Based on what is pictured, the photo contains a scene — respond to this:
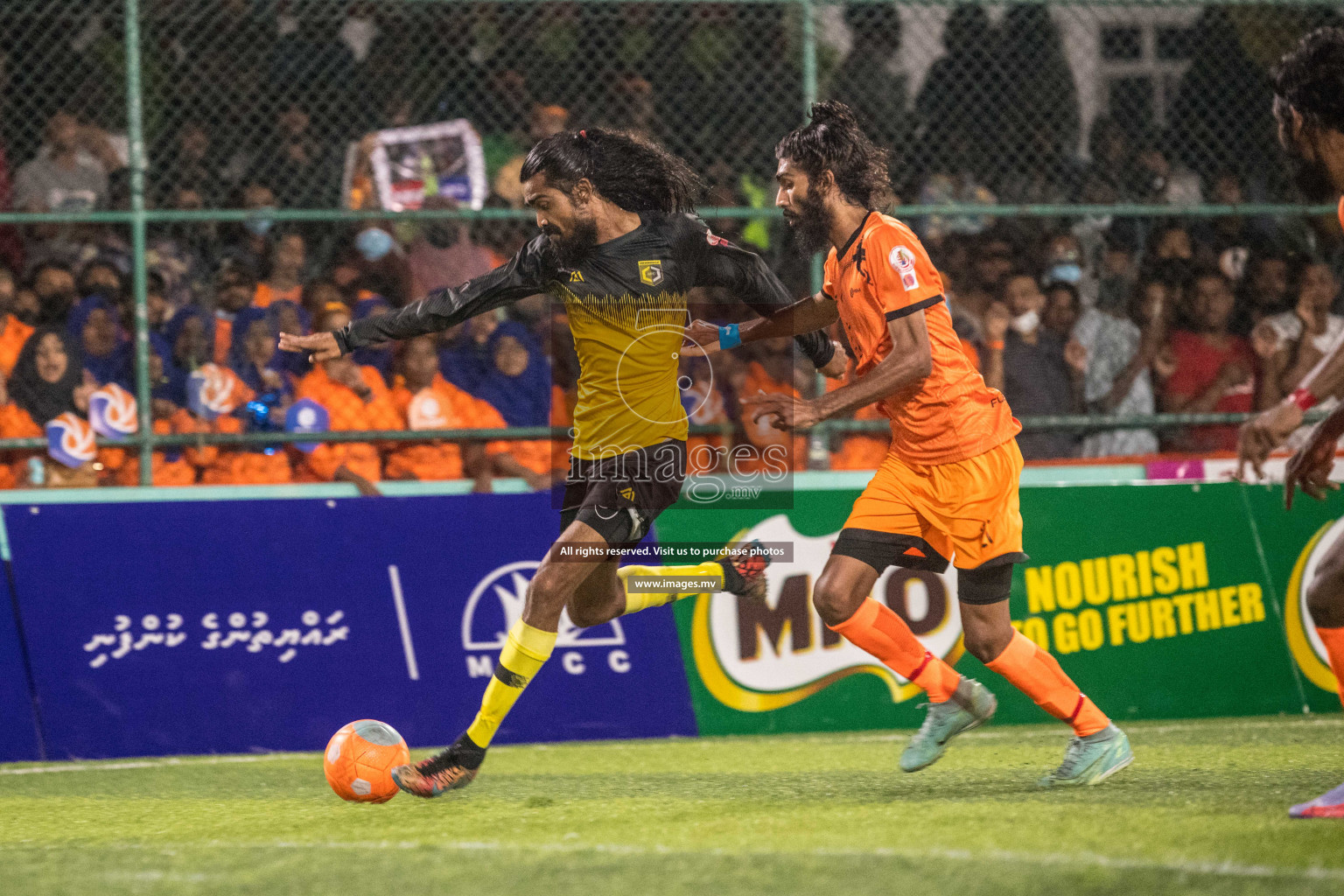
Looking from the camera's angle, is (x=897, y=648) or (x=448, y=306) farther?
(x=448, y=306)

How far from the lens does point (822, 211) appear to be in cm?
517

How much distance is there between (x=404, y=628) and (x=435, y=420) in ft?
3.91

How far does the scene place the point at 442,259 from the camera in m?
8.51

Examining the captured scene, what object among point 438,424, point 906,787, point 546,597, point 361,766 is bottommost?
point 906,787

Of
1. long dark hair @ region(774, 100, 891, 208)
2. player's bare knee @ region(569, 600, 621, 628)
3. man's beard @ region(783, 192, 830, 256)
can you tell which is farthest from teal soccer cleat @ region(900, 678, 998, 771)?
long dark hair @ region(774, 100, 891, 208)

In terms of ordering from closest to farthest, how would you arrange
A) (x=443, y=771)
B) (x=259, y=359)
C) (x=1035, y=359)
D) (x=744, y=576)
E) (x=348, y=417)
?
(x=443, y=771) < (x=744, y=576) < (x=348, y=417) < (x=259, y=359) < (x=1035, y=359)

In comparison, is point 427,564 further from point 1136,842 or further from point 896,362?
point 1136,842

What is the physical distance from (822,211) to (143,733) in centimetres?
413

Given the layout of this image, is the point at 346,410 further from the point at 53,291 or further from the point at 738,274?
the point at 738,274

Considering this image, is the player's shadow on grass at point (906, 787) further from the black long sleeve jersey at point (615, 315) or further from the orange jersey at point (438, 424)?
the orange jersey at point (438, 424)

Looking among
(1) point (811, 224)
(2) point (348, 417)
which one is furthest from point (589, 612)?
(2) point (348, 417)

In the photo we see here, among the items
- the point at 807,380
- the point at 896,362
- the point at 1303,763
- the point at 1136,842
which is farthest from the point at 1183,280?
the point at 1136,842

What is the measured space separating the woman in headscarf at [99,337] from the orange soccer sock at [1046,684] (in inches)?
190

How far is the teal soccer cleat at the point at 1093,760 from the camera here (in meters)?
5.12
